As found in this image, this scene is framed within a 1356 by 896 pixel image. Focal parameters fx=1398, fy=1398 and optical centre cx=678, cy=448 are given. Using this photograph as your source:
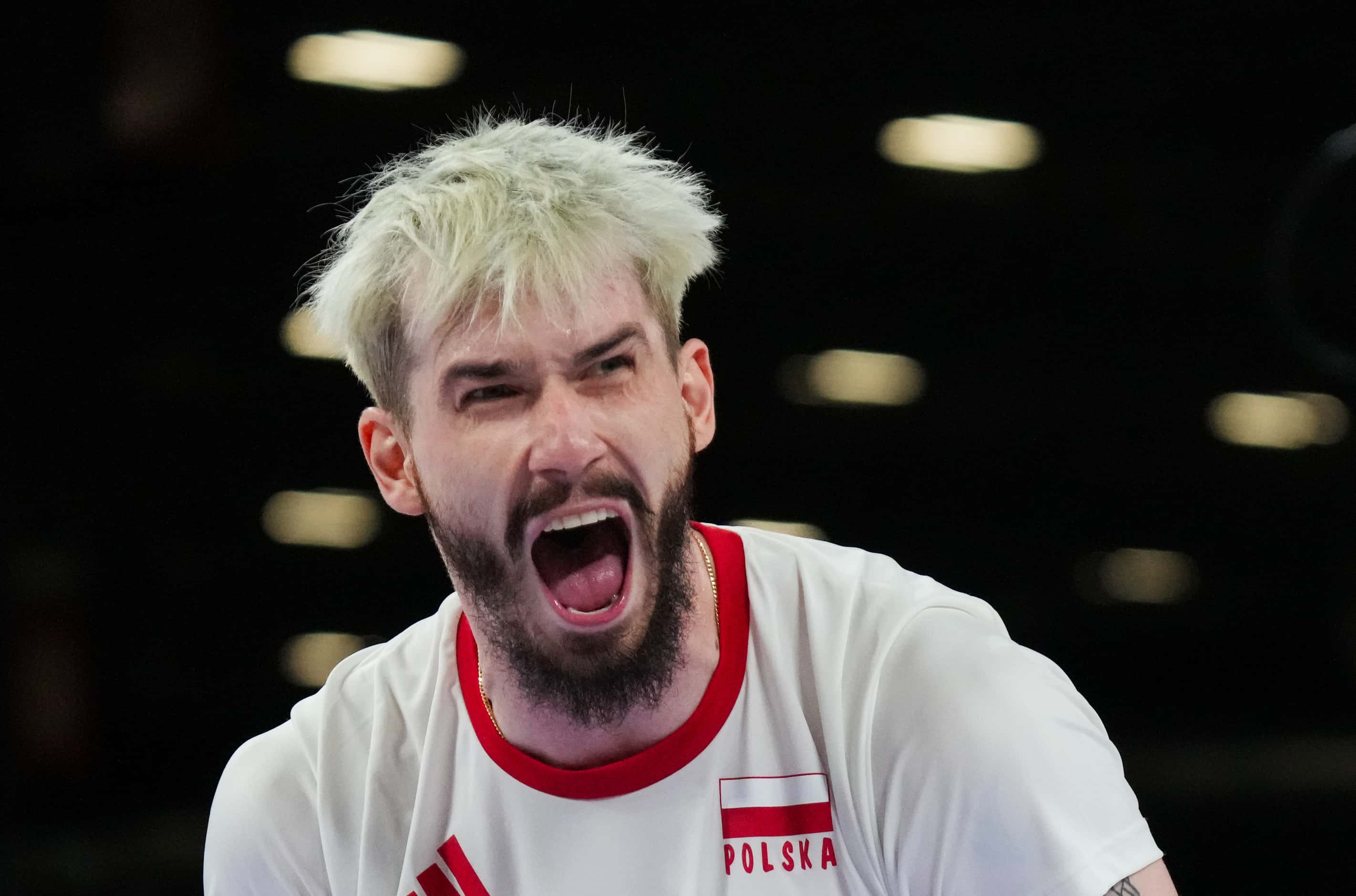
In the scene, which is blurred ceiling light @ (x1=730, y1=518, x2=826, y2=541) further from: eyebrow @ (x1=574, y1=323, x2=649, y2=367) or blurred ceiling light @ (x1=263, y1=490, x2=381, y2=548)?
eyebrow @ (x1=574, y1=323, x2=649, y2=367)

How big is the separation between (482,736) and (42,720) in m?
2.23

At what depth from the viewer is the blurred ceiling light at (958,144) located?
11.7 ft

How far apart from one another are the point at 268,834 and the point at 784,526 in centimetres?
204

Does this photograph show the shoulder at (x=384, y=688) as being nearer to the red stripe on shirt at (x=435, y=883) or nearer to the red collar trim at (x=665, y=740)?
the red collar trim at (x=665, y=740)

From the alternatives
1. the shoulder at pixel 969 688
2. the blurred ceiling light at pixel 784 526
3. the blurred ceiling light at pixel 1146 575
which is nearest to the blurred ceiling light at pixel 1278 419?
the blurred ceiling light at pixel 1146 575

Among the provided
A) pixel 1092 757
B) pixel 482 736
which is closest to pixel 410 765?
pixel 482 736

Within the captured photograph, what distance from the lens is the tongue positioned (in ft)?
5.94

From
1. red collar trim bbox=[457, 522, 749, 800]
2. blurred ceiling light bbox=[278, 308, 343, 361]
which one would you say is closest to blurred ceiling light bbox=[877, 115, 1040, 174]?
blurred ceiling light bbox=[278, 308, 343, 361]

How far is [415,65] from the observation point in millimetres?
3451

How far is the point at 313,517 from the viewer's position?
3602 mm

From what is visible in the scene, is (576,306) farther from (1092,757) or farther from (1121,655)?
(1121,655)

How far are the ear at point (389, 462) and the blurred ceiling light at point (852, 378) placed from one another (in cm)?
184

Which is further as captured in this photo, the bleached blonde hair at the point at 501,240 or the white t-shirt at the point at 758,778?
the bleached blonde hair at the point at 501,240

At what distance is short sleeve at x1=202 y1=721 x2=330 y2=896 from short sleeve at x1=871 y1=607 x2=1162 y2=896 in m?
0.75
